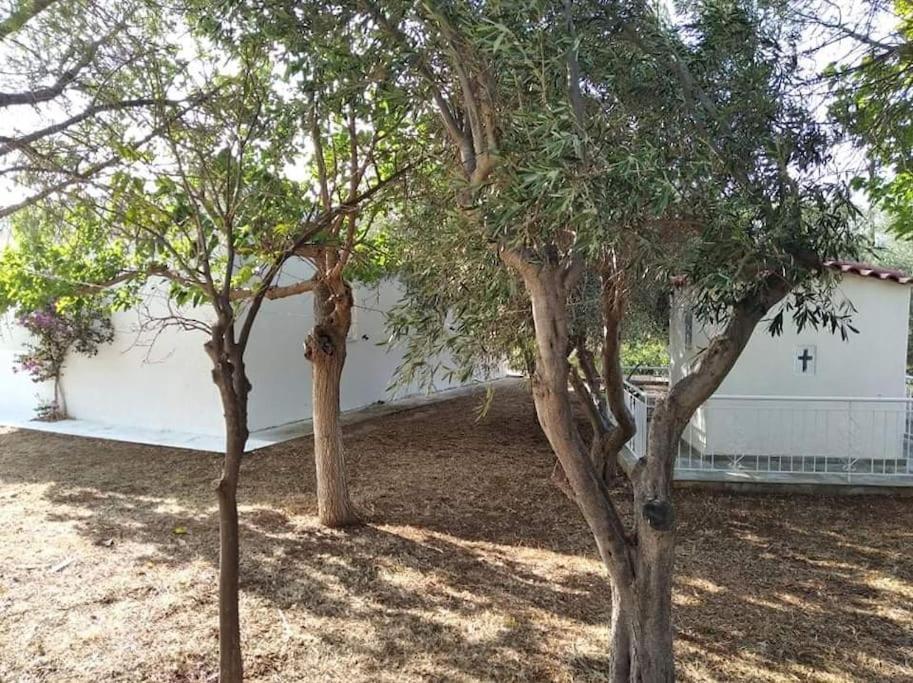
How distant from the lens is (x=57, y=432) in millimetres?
10367

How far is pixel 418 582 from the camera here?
4848 mm

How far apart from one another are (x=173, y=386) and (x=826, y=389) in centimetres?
963

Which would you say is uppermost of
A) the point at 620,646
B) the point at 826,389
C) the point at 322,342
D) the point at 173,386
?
the point at 322,342

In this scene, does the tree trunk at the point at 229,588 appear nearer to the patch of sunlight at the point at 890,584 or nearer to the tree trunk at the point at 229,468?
the tree trunk at the point at 229,468

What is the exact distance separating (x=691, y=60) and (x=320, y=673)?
3.97 m

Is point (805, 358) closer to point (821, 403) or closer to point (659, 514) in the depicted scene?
point (821, 403)

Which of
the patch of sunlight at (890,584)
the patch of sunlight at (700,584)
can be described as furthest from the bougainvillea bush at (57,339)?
the patch of sunlight at (890,584)

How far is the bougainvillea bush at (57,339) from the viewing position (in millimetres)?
10602

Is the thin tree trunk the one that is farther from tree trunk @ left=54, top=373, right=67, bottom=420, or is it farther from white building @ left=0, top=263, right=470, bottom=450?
tree trunk @ left=54, top=373, right=67, bottom=420

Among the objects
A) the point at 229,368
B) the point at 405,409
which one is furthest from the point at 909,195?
the point at 405,409

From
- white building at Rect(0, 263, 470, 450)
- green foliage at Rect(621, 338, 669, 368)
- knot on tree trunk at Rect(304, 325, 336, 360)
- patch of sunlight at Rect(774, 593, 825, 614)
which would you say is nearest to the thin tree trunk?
patch of sunlight at Rect(774, 593, 825, 614)

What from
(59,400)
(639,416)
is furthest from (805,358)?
(59,400)

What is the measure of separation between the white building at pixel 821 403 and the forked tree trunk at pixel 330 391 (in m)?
3.81

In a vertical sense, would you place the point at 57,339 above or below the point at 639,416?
above
